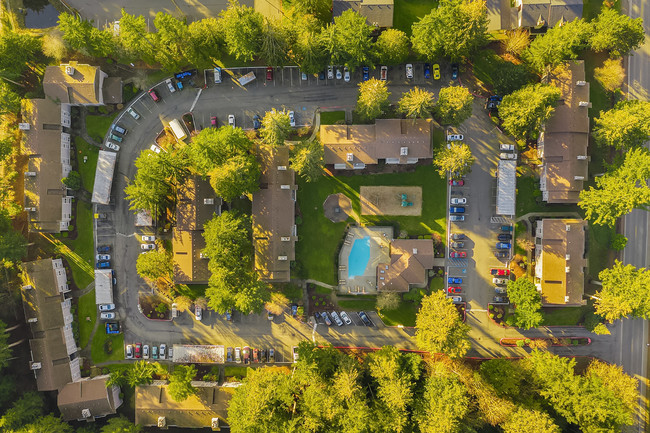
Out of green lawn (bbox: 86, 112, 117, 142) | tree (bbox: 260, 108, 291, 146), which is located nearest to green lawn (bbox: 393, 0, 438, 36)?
tree (bbox: 260, 108, 291, 146)

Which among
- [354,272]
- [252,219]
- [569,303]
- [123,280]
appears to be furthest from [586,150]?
[123,280]

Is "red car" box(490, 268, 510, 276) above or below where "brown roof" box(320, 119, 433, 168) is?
below

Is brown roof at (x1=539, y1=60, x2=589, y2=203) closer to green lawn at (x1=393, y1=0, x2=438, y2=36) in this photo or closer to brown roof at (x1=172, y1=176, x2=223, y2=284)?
green lawn at (x1=393, y1=0, x2=438, y2=36)

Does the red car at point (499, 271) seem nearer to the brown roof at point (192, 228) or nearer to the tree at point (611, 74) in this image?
the tree at point (611, 74)

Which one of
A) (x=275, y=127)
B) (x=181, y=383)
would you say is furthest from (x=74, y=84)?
(x=181, y=383)

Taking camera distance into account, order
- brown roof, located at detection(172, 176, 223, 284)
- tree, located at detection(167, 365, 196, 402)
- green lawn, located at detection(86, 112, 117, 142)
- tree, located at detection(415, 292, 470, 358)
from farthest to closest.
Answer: green lawn, located at detection(86, 112, 117, 142), brown roof, located at detection(172, 176, 223, 284), tree, located at detection(167, 365, 196, 402), tree, located at detection(415, 292, 470, 358)

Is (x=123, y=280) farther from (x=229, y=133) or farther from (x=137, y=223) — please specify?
(x=229, y=133)

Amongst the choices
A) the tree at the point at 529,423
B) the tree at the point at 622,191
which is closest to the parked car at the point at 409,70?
the tree at the point at 622,191
